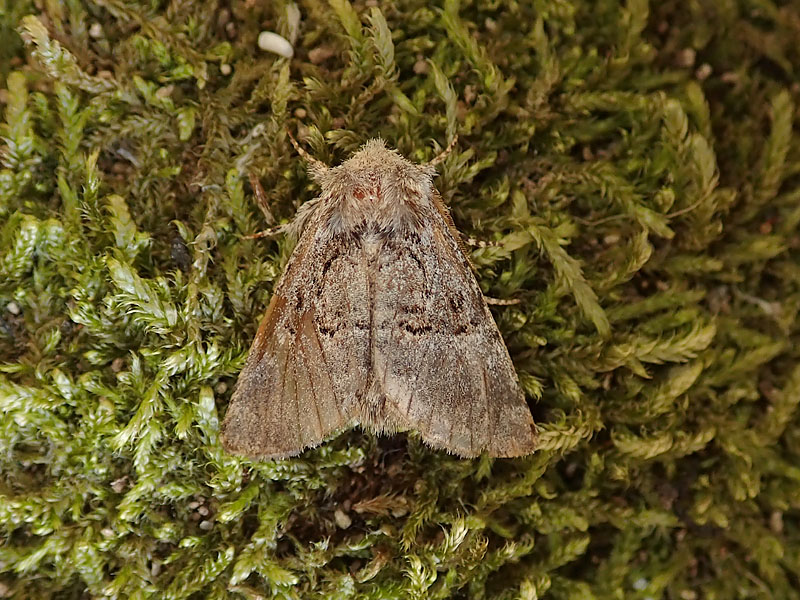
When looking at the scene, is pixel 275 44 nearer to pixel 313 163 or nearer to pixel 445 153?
pixel 313 163

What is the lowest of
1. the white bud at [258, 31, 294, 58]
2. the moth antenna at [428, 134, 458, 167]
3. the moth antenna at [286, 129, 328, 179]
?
the moth antenna at [286, 129, 328, 179]

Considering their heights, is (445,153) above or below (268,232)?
above

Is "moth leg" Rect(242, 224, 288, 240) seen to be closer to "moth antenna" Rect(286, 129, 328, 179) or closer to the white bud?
"moth antenna" Rect(286, 129, 328, 179)

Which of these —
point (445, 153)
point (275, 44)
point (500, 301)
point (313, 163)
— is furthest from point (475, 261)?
point (275, 44)

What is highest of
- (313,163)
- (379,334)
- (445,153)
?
(445,153)

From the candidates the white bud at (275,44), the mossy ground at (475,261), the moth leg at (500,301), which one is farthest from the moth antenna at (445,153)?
the white bud at (275,44)

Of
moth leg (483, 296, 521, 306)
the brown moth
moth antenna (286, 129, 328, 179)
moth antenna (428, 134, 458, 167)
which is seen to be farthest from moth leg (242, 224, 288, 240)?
moth leg (483, 296, 521, 306)
